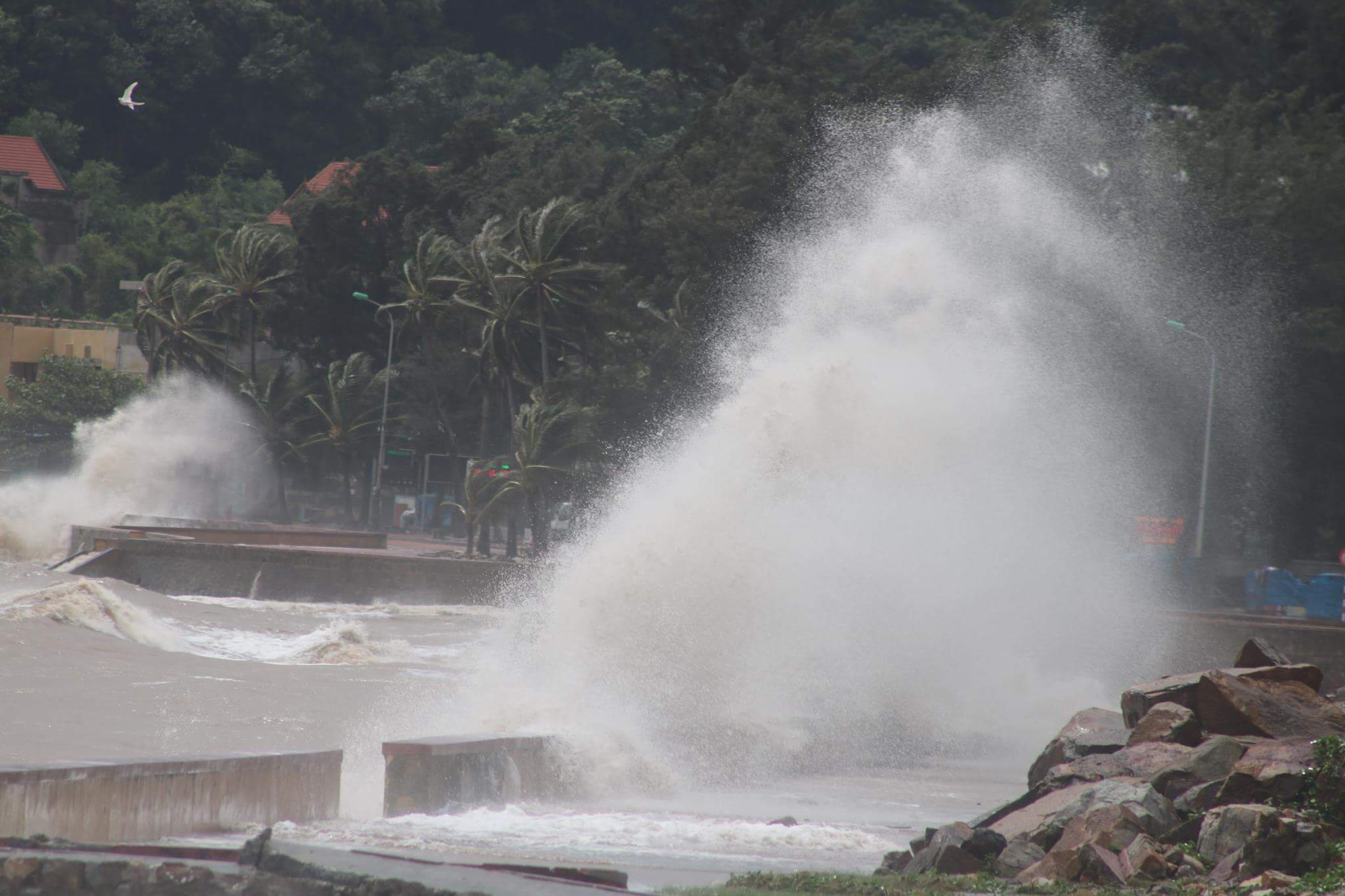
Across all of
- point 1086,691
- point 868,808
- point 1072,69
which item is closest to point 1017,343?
point 1086,691

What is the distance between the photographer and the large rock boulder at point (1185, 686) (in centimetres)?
1071

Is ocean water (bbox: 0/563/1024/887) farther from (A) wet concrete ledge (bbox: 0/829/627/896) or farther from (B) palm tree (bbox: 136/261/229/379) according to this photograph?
(B) palm tree (bbox: 136/261/229/379)

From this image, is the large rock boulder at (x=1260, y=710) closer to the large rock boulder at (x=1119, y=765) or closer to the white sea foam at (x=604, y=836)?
the large rock boulder at (x=1119, y=765)

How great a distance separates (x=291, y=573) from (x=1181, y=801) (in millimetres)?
27490

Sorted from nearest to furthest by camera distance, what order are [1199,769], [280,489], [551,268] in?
1. [1199,769]
2. [551,268]
3. [280,489]

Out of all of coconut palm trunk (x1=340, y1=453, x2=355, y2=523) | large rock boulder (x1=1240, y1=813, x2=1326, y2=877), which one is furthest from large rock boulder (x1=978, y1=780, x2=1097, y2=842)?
coconut palm trunk (x1=340, y1=453, x2=355, y2=523)

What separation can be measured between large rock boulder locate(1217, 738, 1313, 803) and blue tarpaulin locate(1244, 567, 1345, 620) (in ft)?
80.8

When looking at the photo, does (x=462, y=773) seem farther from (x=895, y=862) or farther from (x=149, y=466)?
(x=149, y=466)

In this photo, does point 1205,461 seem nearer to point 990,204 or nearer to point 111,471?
point 990,204

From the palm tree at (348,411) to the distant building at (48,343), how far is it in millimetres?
14015

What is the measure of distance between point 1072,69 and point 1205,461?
1892 centimetres

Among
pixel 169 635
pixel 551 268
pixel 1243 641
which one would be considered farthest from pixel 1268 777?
pixel 551 268

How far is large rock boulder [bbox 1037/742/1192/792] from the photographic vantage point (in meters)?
9.78

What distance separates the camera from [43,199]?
9012 cm
